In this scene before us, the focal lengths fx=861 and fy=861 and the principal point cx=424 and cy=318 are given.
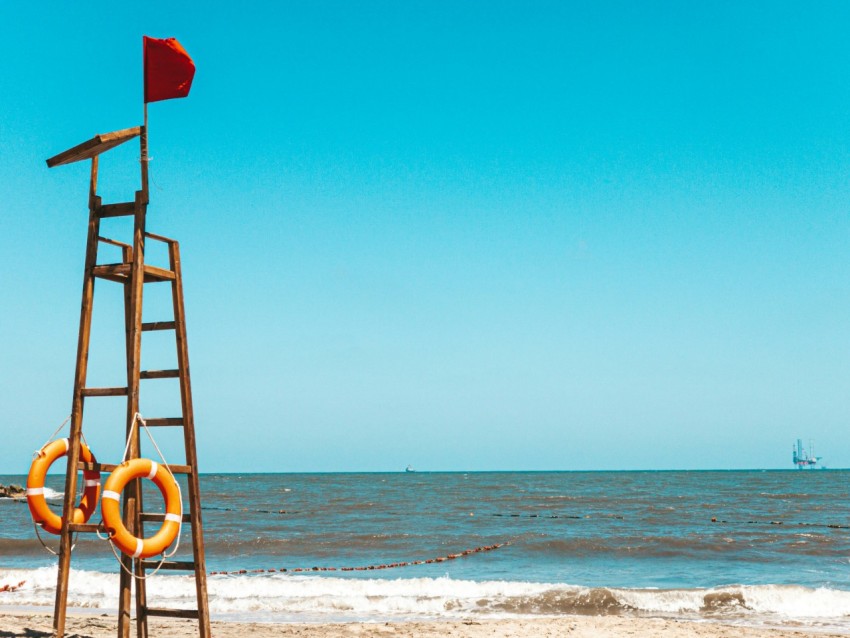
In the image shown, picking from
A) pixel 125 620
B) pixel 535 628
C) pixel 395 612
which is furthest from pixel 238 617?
pixel 125 620

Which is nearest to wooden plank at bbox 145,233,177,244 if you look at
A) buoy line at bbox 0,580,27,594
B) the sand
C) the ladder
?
the ladder

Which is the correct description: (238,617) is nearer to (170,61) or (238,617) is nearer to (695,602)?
(695,602)

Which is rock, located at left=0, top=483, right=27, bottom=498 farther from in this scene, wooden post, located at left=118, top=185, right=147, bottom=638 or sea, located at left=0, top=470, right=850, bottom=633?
wooden post, located at left=118, top=185, right=147, bottom=638

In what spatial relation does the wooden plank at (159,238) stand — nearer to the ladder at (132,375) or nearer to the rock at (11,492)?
the ladder at (132,375)

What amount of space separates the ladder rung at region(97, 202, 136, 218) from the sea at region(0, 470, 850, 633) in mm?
7413

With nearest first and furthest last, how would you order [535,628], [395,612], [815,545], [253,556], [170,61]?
[170,61], [535,628], [395,612], [253,556], [815,545]

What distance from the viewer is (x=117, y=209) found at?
7.38 m

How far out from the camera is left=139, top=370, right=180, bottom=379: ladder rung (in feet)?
24.1

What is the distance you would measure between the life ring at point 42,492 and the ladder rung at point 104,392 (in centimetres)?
47

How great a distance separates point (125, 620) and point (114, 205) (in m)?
3.56

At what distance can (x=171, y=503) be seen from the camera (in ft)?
23.9

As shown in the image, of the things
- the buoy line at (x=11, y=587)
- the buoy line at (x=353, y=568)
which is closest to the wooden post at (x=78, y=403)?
the buoy line at (x=11, y=587)

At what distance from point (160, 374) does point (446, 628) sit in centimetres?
576

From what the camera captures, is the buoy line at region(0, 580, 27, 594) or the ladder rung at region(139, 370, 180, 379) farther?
the buoy line at region(0, 580, 27, 594)
